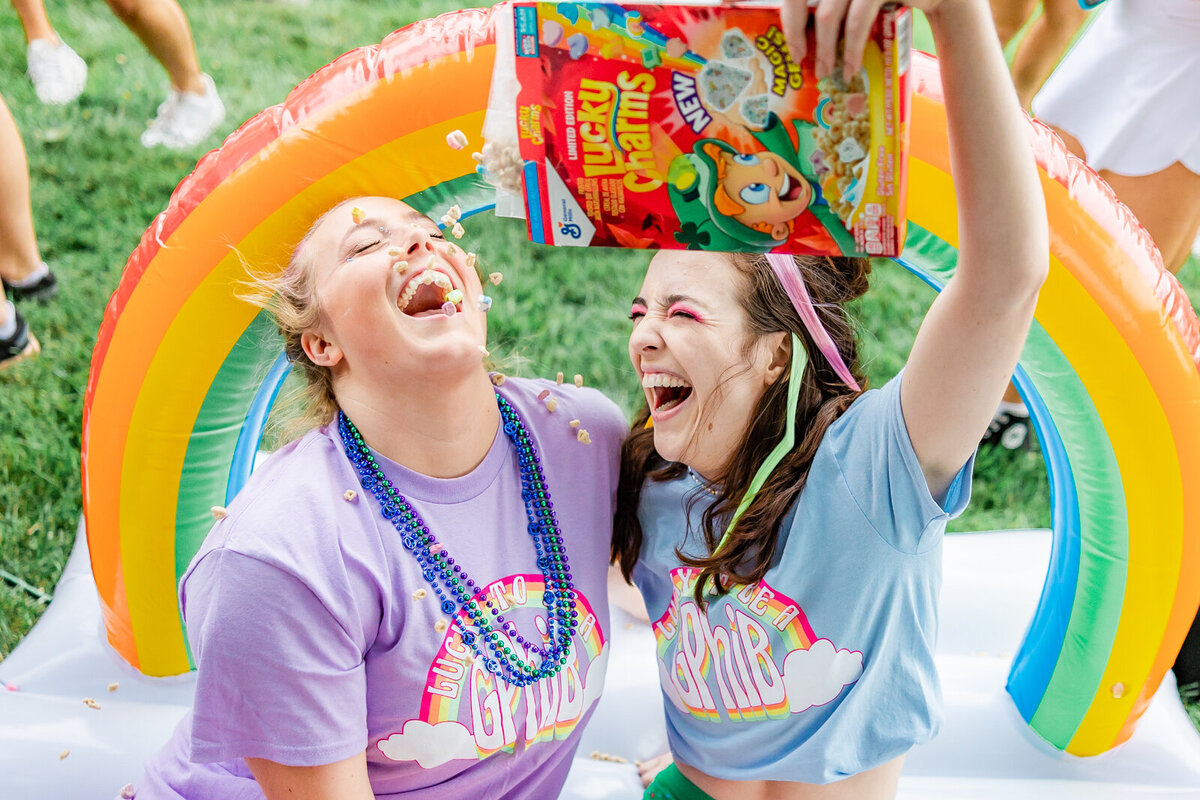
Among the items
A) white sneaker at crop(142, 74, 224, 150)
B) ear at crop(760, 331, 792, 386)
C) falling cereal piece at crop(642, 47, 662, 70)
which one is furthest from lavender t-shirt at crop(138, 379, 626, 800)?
white sneaker at crop(142, 74, 224, 150)

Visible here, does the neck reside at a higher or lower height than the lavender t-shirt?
higher

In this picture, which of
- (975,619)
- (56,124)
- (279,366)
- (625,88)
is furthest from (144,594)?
(56,124)

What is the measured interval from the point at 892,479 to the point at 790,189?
43cm

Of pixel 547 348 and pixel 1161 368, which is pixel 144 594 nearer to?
pixel 547 348

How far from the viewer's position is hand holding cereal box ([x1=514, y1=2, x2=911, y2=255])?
1.13 metres

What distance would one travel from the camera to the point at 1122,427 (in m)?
1.82

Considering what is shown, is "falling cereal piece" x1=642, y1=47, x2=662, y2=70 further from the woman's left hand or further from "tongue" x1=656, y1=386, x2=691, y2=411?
"tongue" x1=656, y1=386, x2=691, y2=411

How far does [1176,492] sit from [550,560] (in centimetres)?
107

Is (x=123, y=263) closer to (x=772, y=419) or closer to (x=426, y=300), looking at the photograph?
(x=426, y=300)

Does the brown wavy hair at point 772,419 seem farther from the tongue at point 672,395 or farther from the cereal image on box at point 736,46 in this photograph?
the cereal image on box at point 736,46

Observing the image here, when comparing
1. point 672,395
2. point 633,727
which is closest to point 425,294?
point 672,395

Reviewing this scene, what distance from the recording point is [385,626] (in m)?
1.50

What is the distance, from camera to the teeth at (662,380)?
1.61m

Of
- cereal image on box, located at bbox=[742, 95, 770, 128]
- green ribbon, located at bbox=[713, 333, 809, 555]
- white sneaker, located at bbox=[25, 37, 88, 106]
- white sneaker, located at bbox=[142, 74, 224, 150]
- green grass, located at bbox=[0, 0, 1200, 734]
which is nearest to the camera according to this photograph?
cereal image on box, located at bbox=[742, 95, 770, 128]
